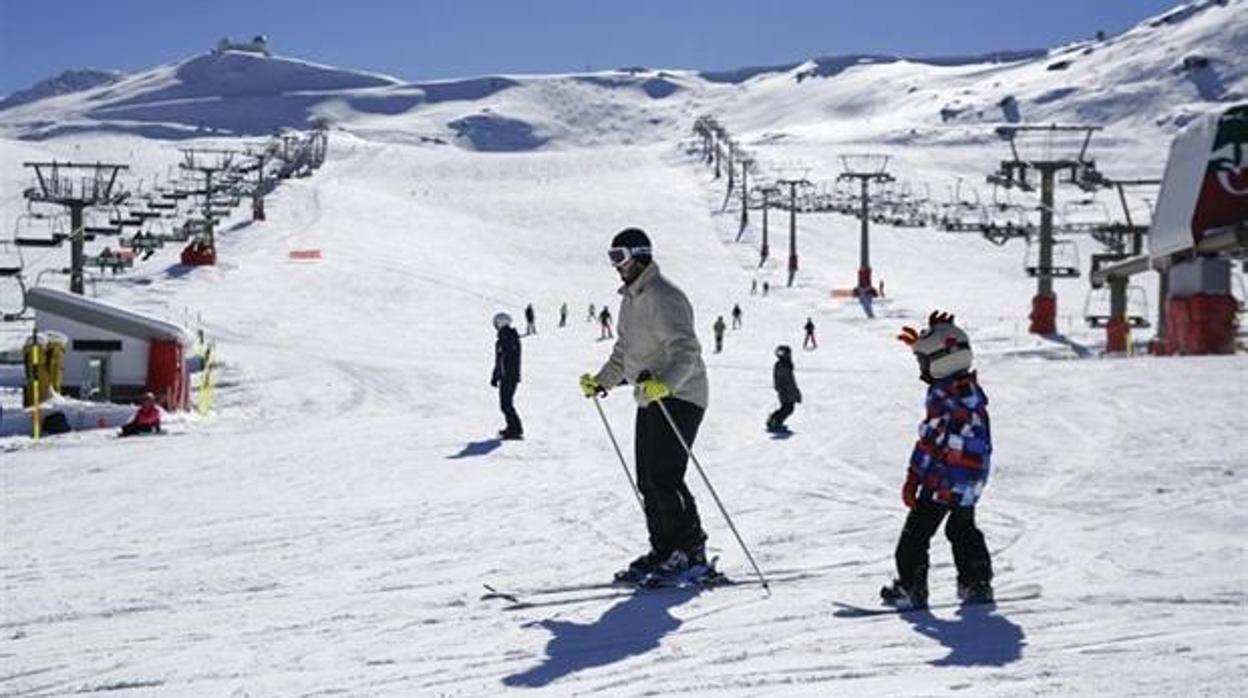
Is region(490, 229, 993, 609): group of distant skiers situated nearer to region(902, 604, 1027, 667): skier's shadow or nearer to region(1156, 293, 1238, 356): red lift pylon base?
region(902, 604, 1027, 667): skier's shadow

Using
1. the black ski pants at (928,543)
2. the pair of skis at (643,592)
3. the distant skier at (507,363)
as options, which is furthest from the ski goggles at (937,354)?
the distant skier at (507,363)

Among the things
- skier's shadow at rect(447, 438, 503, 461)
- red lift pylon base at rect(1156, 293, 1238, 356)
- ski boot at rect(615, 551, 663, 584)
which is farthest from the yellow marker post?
red lift pylon base at rect(1156, 293, 1238, 356)

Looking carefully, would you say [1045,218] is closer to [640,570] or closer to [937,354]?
[640,570]

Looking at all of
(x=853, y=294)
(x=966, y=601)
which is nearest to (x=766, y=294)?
(x=853, y=294)

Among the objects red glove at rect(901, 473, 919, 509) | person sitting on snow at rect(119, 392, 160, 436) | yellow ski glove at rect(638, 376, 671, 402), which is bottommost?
person sitting on snow at rect(119, 392, 160, 436)

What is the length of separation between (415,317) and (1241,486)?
32.5 meters

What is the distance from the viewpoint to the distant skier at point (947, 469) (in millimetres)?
5770

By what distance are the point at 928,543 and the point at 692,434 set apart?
1.25 meters

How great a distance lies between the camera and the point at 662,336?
642cm

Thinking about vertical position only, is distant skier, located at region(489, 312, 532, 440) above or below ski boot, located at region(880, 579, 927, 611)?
above

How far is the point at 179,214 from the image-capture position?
69.5 metres

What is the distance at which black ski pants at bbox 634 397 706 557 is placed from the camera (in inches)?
255

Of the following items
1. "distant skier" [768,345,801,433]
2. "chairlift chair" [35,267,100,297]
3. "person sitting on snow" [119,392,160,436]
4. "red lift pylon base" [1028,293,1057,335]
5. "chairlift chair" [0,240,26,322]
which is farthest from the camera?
"red lift pylon base" [1028,293,1057,335]

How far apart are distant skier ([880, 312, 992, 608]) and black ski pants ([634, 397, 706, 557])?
1029 mm
